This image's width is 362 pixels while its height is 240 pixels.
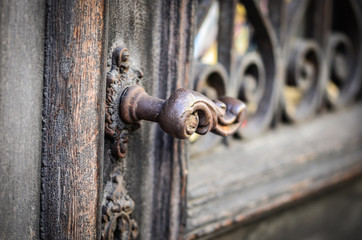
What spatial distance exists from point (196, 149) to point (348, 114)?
71cm

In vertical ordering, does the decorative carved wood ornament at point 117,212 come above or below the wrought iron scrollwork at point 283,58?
below

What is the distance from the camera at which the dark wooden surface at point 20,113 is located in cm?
40

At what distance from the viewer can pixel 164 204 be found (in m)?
0.61

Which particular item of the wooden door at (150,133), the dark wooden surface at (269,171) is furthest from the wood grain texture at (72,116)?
the dark wooden surface at (269,171)

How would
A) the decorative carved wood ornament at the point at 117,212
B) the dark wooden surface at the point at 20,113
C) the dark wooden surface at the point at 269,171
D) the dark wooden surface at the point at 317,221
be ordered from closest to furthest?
the dark wooden surface at the point at 20,113 < the decorative carved wood ornament at the point at 117,212 < the dark wooden surface at the point at 269,171 < the dark wooden surface at the point at 317,221

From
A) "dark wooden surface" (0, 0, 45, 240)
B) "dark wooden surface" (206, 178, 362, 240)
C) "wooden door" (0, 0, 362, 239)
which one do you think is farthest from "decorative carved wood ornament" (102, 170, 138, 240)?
"dark wooden surface" (206, 178, 362, 240)

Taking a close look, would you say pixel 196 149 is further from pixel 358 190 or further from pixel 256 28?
pixel 358 190

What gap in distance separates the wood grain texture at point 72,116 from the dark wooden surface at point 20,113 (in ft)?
0.03

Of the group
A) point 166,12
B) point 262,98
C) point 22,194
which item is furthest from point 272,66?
point 22,194

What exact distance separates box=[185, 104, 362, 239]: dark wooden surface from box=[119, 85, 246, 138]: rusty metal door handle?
25 cm

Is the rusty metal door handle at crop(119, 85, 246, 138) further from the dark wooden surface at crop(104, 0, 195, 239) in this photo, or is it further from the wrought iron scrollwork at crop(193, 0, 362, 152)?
the wrought iron scrollwork at crop(193, 0, 362, 152)

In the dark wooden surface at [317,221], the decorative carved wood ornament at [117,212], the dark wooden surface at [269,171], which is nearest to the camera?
the decorative carved wood ornament at [117,212]

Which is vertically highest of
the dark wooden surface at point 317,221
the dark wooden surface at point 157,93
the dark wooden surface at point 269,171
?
the dark wooden surface at point 157,93

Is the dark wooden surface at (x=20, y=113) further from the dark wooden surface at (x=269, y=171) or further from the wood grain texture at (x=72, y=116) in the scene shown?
the dark wooden surface at (x=269, y=171)
